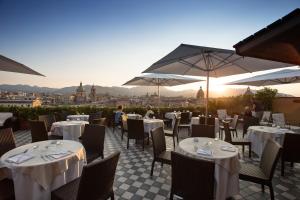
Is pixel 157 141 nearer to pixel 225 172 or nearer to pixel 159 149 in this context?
pixel 159 149

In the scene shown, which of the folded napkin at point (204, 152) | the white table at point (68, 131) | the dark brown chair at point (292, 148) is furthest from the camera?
the white table at point (68, 131)

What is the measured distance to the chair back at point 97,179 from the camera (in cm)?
151

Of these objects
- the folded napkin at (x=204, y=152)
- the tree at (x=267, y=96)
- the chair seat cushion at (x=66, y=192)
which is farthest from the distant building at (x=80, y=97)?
the tree at (x=267, y=96)

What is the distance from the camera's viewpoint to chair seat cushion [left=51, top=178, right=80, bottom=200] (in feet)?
5.95

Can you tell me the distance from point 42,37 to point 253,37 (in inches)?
336

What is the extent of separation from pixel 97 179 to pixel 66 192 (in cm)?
58

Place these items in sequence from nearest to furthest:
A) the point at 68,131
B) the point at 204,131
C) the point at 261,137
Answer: the point at 204,131, the point at 261,137, the point at 68,131

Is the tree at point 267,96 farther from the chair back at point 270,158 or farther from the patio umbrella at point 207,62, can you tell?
the chair back at point 270,158

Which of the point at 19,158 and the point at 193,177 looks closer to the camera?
the point at 193,177

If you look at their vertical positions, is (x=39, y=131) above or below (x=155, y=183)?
above

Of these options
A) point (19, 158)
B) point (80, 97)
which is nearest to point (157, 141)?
point (19, 158)

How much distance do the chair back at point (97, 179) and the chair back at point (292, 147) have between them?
3.57m

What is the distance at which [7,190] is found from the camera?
1939 mm

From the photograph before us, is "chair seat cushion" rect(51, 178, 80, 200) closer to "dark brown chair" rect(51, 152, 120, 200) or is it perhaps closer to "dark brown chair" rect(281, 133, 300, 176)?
"dark brown chair" rect(51, 152, 120, 200)
